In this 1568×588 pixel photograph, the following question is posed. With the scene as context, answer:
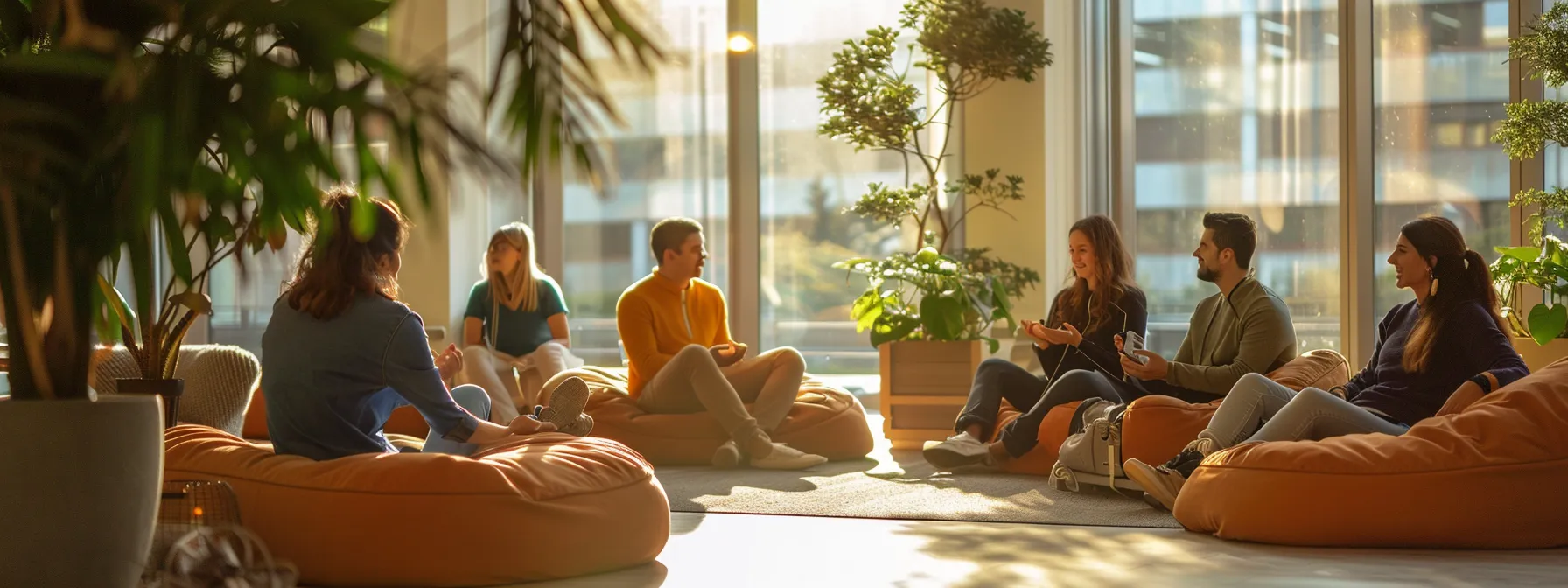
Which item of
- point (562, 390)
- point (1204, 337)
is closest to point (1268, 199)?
point (1204, 337)

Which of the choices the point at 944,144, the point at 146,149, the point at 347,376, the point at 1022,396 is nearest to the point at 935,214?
the point at 944,144

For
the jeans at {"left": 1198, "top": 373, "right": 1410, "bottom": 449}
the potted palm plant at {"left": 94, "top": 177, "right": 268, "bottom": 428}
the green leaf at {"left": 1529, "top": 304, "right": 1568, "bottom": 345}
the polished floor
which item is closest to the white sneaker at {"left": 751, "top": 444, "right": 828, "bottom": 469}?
the polished floor

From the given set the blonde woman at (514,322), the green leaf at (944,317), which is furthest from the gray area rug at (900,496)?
the blonde woman at (514,322)

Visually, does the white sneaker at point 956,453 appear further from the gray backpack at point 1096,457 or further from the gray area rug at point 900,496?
the gray backpack at point 1096,457

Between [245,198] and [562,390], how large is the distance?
2408mm

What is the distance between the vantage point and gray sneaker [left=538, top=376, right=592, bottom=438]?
154 inches

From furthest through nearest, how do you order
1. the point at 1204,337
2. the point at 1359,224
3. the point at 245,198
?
the point at 1359,224 < the point at 1204,337 < the point at 245,198

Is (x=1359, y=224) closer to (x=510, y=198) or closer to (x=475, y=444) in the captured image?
(x=475, y=444)

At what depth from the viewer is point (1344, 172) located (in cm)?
683

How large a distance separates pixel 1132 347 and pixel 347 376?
272 centimetres

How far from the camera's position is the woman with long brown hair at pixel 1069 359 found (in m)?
5.04

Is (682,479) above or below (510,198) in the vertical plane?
below

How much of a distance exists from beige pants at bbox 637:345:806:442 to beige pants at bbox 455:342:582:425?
1.02 meters

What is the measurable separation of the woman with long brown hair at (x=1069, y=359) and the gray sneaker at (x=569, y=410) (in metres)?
1.61
